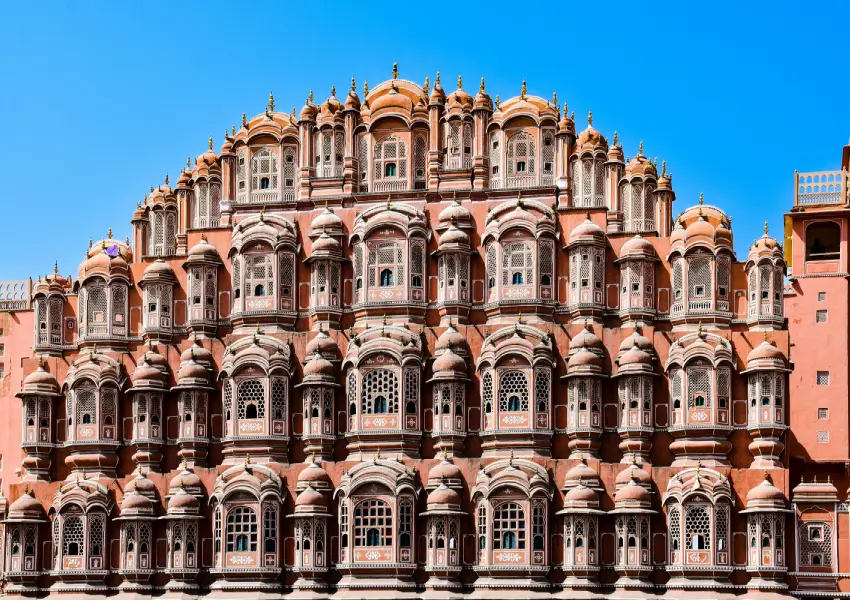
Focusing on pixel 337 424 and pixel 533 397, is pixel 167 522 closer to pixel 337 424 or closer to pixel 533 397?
pixel 337 424

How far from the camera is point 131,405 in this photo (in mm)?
65125

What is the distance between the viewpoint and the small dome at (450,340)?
61.8 m

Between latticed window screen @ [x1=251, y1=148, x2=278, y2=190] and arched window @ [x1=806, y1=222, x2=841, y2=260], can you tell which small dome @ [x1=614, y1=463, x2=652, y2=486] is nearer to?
arched window @ [x1=806, y1=222, x2=841, y2=260]

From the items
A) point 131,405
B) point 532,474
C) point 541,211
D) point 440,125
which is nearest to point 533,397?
point 532,474

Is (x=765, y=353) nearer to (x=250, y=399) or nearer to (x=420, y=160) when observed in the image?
(x=420, y=160)

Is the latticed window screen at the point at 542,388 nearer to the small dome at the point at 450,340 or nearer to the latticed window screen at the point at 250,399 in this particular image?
the small dome at the point at 450,340

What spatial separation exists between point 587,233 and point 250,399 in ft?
48.1

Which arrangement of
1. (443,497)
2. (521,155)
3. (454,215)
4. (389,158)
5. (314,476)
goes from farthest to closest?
(389,158)
(521,155)
(454,215)
(314,476)
(443,497)

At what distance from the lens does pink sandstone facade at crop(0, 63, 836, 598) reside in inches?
2339

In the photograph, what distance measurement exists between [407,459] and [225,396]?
312 inches

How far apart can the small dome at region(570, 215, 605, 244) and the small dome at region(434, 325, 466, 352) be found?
223 inches

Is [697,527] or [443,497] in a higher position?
[443,497]

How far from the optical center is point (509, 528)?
2349 inches

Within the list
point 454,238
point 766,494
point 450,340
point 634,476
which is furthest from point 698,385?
point 454,238
